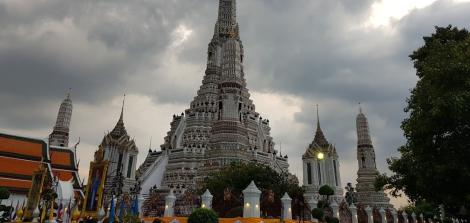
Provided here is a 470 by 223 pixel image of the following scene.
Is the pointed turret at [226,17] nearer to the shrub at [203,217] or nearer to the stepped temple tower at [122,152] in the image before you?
the stepped temple tower at [122,152]

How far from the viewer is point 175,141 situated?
7106 centimetres

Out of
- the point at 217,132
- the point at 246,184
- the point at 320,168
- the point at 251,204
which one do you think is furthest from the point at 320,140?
the point at 251,204

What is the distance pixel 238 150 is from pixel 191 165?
14.6 metres

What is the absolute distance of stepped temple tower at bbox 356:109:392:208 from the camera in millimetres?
60031

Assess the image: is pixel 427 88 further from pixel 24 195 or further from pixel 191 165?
pixel 191 165

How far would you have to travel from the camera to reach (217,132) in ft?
163

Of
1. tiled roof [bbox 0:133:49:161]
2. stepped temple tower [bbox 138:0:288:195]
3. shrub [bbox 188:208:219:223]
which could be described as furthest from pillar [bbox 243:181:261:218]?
stepped temple tower [bbox 138:0:288:195]

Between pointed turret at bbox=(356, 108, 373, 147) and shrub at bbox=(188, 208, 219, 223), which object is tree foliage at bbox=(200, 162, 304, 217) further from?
pointed turret at bbox=(356, 108, 373, 147)

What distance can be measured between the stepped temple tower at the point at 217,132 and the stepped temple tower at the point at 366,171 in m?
13.9

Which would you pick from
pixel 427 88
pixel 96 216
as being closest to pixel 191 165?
→ pixel 96 216

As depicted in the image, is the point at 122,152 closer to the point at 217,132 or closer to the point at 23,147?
the point at 217,132

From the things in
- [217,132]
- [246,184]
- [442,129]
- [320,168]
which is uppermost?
[217,132]

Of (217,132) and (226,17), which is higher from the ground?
(226,17)

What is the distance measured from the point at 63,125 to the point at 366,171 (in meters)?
54.7
